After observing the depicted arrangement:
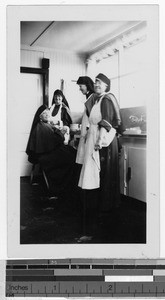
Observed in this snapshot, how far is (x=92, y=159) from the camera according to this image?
44.1 inches

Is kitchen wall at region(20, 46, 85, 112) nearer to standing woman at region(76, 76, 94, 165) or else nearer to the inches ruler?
standing woman at region(76, 76, 94, 165)

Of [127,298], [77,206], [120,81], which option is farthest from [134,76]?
[127,298]

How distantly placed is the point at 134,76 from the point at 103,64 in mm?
118

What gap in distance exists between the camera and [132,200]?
1.11 m

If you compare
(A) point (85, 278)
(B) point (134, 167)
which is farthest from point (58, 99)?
(A) point (85, 278)

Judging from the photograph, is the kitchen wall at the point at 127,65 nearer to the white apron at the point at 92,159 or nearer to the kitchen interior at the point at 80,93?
the kitchen interior at the point at 80,93

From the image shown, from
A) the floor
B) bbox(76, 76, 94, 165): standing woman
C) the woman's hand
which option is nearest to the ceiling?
bbox(76, 76, 94, 165): standing woman

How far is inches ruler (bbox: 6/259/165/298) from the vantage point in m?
1.11

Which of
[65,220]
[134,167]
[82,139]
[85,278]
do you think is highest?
[82,139]

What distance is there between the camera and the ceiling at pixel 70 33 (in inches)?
43.1

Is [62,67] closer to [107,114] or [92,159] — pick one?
[107,114]

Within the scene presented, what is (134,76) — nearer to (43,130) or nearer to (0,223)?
(43,130)

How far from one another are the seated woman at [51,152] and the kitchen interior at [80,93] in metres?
0.03

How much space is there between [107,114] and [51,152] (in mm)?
245
